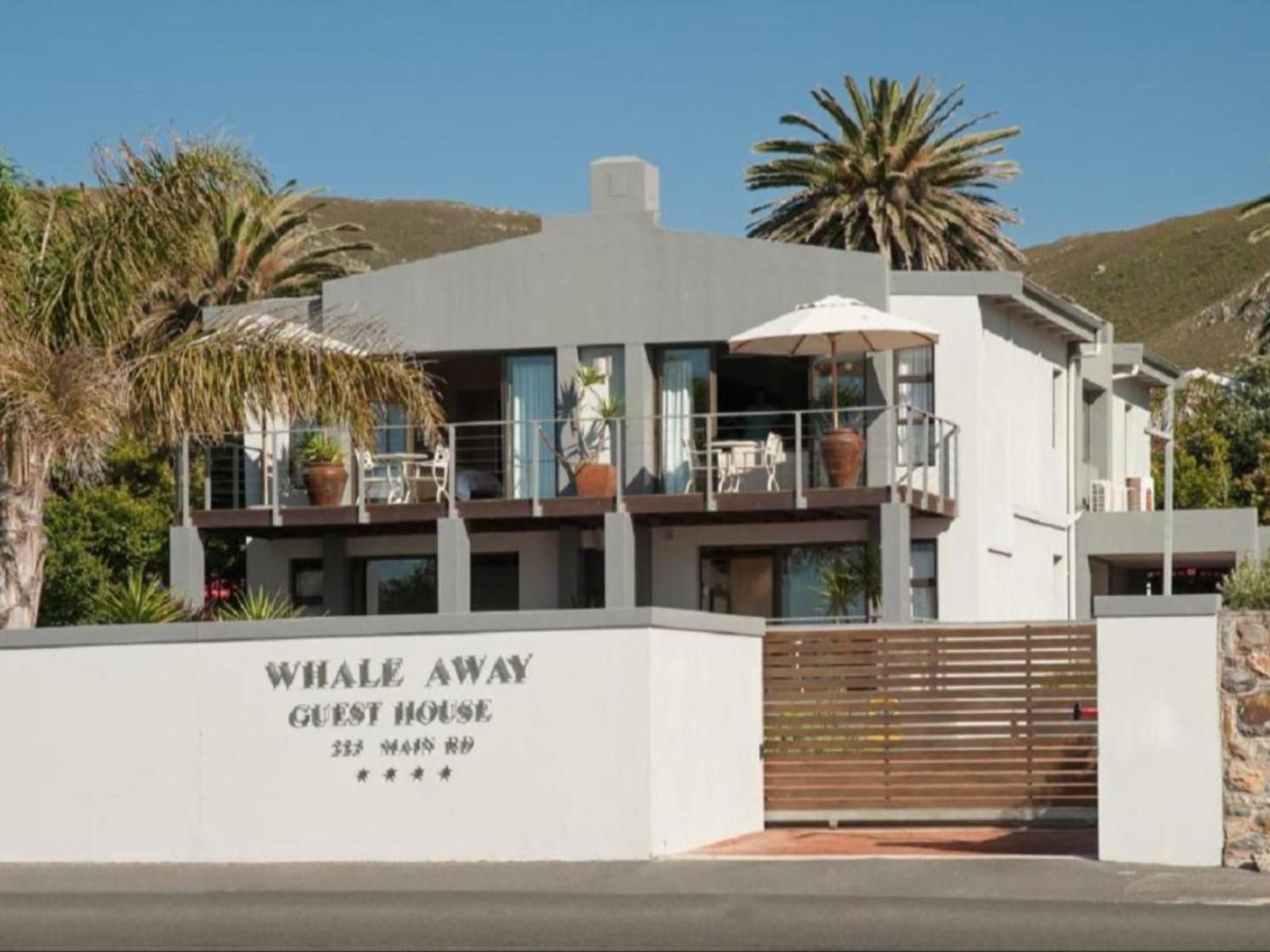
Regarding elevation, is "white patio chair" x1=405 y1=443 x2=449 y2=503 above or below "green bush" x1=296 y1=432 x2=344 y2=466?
below

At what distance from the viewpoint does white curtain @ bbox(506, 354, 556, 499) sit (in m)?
33.7

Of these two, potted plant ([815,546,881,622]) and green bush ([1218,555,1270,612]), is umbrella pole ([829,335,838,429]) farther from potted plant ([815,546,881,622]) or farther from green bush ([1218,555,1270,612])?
green bush ([1218,555,1270,612])

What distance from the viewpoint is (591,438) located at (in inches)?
1312

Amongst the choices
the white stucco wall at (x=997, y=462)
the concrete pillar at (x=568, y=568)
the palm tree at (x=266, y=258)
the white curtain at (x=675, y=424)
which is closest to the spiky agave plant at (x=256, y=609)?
the concrete pillar at (x=568, y=568)

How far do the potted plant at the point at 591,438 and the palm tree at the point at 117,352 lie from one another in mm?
7863

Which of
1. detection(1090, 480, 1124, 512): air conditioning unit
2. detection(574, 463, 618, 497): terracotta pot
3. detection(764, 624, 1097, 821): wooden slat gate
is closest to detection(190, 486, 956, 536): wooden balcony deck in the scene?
detection(574, 463, 618, 497): terracotta pot

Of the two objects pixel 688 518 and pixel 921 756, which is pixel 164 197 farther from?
pixel 688 518

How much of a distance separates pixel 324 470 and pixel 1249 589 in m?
17.0

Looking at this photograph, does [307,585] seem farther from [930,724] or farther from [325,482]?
[930,724]

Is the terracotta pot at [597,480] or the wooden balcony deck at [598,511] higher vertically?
the terracotta pot at [597,480]

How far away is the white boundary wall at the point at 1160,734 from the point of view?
1809cm

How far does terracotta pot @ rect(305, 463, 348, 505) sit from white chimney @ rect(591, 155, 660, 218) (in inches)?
195

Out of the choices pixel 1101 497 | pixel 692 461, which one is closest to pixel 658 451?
pixel 692 461

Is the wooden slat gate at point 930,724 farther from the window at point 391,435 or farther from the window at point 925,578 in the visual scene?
the window at point 391,435
